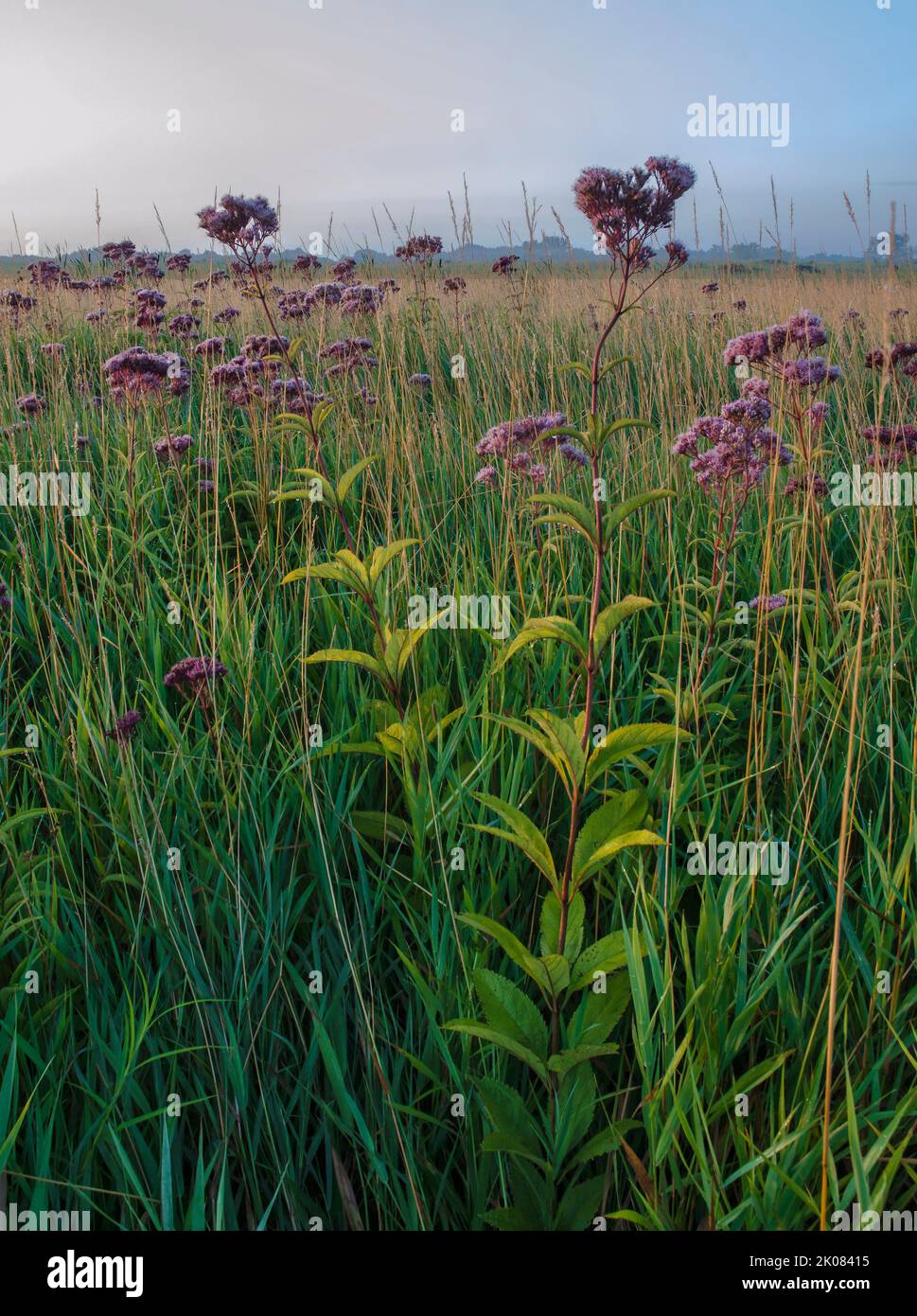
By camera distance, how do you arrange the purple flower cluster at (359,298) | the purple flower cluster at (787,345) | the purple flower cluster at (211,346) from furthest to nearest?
the purple flower cluster at (359,298) → the purple flower cluster at (211,346) → the purple flower cluster at (787,345)

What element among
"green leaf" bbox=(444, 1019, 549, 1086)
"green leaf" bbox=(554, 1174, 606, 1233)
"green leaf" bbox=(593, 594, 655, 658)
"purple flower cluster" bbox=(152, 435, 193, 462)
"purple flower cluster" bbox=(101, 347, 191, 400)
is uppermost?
"purple flower cluster" bbox=(101, 347, 191, 400)

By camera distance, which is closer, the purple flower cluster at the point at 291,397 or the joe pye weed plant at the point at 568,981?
the joe pye weed plant at the point at 568,981

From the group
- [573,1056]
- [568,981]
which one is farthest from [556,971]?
[573,1056]

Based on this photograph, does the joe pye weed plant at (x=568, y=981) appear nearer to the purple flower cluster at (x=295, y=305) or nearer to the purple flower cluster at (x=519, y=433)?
the purple flower cluster at (x=519, y=433)

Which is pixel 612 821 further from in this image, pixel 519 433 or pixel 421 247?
pixel 421 247

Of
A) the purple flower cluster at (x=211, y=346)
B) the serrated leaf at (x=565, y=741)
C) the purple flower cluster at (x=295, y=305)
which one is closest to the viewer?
the serrated leaf at (x=565, y=741)

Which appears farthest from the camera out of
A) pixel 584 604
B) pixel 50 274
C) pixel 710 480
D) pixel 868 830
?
pixel 50 274

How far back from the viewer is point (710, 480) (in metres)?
2.71

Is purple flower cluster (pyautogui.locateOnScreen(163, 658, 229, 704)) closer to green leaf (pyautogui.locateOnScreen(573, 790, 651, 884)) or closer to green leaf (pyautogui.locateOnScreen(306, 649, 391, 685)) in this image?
green leaf (pyautogui.locateOnScreen(306, 649, 391, 685))

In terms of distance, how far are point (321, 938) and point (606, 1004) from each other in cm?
67

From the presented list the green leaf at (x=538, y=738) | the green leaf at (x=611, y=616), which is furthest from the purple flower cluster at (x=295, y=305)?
the green leaf at (x=538, y=738)

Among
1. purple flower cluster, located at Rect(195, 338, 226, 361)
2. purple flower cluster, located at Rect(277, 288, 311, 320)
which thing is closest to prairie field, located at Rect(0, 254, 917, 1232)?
purple flower cluster, located at Rect(195, 338, 226, 361)
